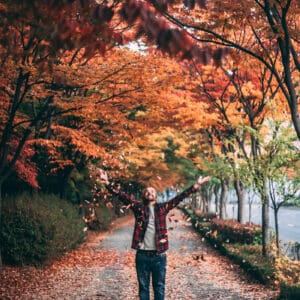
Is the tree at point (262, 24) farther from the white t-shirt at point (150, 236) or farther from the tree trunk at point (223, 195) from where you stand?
the tree trunk at point (223, 195)

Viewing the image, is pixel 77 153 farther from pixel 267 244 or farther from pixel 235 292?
pixel 235 292

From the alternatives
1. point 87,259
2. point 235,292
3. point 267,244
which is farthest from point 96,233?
point 235,292

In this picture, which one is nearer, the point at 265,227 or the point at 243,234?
the point at 265,227

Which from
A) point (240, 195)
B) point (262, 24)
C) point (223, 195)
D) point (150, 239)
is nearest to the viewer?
point (150, 239)

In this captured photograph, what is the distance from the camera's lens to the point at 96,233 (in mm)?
22453

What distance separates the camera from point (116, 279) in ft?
32.7

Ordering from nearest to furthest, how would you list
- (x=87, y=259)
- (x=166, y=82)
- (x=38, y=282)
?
(x=38, y=282), (x=166, y=82), (x=87, y=259)

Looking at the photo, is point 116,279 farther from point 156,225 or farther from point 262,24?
point 262,24

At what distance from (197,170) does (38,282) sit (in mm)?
21763

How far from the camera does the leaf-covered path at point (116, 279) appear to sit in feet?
27.7

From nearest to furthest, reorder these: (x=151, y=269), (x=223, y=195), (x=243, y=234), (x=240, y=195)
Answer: (x=151, y=269)
(x=243, y=234)
(x=240, y=195)
(x=223, y=195)

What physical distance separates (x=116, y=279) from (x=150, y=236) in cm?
523

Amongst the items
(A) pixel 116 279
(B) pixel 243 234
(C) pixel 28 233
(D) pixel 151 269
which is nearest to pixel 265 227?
(B) pixel 243 234

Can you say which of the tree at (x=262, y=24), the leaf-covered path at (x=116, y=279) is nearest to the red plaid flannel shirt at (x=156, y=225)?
the tree at (x=262, y=24)
